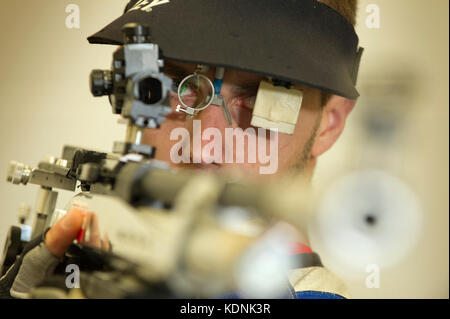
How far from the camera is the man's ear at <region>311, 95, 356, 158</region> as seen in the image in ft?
2.90

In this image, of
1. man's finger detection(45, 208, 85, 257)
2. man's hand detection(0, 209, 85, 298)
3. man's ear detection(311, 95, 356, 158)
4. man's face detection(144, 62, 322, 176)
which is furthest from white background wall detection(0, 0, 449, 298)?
man's finger detection(45, 208, 85, 257)

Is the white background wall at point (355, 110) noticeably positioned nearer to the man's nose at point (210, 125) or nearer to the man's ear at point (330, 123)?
the man's ear at point (330, 123)

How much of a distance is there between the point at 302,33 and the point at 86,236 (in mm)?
414

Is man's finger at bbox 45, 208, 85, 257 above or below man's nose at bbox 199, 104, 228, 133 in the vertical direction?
below

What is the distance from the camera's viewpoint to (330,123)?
36.2 inches

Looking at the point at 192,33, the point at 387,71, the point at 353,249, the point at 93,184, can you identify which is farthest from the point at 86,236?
the point at 387,71

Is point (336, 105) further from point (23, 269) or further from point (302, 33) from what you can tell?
point (23, 269)

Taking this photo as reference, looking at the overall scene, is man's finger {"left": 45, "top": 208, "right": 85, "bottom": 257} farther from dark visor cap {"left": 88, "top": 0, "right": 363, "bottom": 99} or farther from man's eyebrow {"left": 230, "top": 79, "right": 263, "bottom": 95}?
man's eyebrow {"left": 230, "top": 79, "right": 263, "bottom": 95}

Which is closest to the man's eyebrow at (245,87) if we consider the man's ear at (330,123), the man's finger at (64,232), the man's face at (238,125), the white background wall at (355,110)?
the man's face at (238,125)

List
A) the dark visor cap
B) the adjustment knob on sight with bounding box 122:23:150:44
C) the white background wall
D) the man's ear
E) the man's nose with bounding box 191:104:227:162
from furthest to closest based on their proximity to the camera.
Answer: the white background wall, the man's ear, the man's nose with bounding box 191:104:227:162, the dark visor cap, the adjustment knob on sight with bounding box 122:23:150:44

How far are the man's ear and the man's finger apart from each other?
1.58 ft

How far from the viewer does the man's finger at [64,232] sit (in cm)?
50

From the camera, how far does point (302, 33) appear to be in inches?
27.8

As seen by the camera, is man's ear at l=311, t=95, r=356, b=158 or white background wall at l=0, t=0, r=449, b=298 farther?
white background wall at l=0, t=0, r=449, b=298
